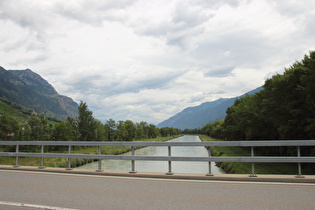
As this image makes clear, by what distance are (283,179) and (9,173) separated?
9.85 metres

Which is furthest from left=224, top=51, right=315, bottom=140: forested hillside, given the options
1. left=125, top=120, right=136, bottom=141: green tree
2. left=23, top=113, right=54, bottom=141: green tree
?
left=125, top=120, right=136, bottom=141: green tree

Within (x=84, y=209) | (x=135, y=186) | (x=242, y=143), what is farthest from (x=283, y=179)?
(x=84, y=209)

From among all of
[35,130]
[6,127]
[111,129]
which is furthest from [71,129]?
[6,127]

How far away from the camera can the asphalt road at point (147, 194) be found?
562 cm

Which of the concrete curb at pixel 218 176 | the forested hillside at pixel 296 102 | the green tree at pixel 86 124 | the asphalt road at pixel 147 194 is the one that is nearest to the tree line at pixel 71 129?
the green tree at pixel 86 124

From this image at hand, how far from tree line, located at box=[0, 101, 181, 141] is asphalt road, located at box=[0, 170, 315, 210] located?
51.3 m

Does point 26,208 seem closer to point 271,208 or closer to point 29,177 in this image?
point 29,177

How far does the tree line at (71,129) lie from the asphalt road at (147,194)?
168 feet

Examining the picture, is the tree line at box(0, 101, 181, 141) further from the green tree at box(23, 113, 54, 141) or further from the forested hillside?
the forested hillside

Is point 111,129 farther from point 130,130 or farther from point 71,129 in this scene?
point 71,129

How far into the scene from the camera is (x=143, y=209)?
532 cm

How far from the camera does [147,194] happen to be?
657cm

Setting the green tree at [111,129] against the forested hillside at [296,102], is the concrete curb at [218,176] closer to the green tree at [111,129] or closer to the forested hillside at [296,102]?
the forested hillside at [296,102]

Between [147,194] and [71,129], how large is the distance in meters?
66.1
